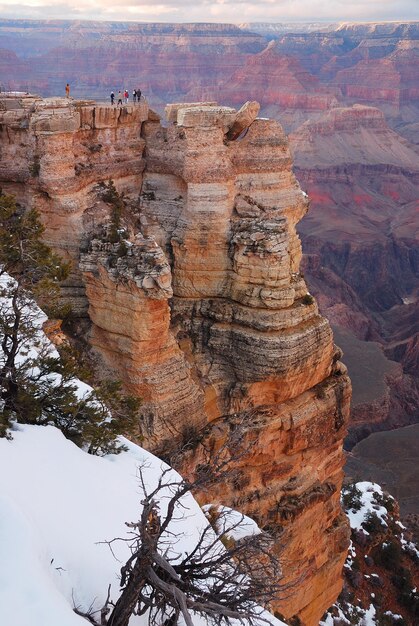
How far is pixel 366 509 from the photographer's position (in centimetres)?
3300

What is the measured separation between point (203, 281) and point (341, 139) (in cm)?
12187

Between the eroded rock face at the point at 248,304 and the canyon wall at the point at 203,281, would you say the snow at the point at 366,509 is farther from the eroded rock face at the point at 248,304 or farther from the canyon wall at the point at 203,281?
the eroded rock face at the point at 248,304

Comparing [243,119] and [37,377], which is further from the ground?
[243,119]

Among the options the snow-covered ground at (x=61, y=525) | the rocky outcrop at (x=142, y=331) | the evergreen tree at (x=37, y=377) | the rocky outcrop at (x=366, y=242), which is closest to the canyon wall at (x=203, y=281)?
the rocky outcrop at (x=142, y=331)

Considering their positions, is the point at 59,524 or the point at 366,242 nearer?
the point at 59,524

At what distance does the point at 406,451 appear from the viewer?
51219mm

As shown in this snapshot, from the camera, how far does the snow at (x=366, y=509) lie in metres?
31.7

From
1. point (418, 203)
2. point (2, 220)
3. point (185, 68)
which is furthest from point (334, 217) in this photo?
point (2, 220)

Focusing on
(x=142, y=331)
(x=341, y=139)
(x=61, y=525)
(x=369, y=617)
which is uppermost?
(x=341, y=139)

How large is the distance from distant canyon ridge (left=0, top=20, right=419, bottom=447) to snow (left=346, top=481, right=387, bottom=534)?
1913cm

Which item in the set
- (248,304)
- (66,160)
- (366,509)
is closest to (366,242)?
(366,509)

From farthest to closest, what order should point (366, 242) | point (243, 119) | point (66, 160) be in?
point (366, 242) < point (243, 119) < point (66, 160)

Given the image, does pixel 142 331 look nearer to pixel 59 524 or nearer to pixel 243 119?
pixel 243 119

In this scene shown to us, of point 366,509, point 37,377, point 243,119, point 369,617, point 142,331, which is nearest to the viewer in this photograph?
point 37,377
